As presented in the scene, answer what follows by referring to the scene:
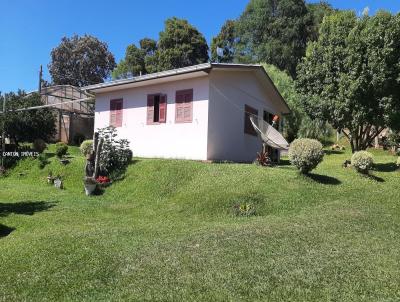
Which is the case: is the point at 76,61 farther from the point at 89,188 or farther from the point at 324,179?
the point at 324,179

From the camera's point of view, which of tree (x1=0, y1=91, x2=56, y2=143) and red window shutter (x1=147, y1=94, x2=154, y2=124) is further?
tree (x1=0, y1=91, x2=56, y2=143)

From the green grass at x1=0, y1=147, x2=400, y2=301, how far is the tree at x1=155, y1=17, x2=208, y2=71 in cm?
3078

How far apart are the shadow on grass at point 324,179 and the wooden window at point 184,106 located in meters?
5.41

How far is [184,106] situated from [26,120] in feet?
32.1

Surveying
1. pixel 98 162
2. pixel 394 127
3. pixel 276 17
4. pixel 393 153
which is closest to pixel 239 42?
pixel 276 17

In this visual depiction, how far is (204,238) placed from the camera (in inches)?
328

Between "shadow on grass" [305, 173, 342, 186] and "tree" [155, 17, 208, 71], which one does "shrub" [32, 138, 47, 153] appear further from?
"tree" [155, 17, 208, 71]

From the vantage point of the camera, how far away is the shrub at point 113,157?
53.0 feet

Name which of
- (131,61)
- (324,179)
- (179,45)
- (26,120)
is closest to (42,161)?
(26,120)

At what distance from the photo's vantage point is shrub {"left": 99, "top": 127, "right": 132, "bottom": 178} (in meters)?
16.1

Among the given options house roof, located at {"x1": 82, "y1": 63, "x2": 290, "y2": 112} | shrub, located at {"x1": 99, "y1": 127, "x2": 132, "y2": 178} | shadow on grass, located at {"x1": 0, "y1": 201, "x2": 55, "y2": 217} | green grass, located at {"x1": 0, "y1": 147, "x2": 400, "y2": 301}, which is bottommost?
shadow on grass, located at {"x1": 0, "y1": 201, "x2": 55, "y2": 217}

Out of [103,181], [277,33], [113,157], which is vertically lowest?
[103,181]

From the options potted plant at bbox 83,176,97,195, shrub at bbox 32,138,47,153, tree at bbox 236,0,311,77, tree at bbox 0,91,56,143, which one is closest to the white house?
shrub at bbox 32,138,47,153

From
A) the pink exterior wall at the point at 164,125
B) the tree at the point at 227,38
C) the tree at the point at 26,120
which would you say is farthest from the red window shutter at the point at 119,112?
the tree at the point at 227,38
